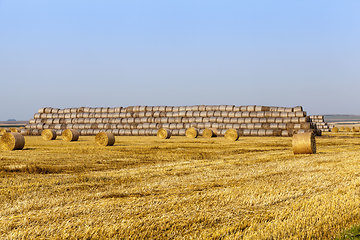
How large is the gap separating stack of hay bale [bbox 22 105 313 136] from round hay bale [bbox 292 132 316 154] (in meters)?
20.1

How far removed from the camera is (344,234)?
4812mm

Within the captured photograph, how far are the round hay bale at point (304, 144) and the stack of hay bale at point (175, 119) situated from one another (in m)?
20.1

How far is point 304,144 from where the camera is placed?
15.4 m

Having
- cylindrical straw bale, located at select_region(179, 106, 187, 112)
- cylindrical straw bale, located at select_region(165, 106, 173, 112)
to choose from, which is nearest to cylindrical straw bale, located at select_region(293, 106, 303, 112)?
cylindrical straw bale, located at select_region(179, 106, 187, 112)

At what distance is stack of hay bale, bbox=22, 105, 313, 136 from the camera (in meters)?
36.8

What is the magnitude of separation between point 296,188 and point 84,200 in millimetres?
3589

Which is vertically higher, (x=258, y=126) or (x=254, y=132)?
(x=258, y=126)

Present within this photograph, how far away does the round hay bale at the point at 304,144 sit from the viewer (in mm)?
15312

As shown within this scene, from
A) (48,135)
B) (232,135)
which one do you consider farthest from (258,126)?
(48,135)

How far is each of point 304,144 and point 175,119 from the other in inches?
1036

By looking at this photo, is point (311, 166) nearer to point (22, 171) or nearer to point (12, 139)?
point (22, 171)

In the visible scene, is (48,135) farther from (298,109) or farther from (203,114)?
(298,109)

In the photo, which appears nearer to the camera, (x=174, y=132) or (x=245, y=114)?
(x=174, y=132)

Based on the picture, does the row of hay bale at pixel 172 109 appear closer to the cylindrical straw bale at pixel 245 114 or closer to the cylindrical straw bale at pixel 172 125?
the cylindrical straw bale at pixel 245 114
